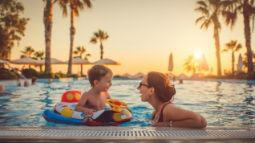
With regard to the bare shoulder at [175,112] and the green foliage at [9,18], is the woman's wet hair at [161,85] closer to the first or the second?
the bare shoulder at [175,112]

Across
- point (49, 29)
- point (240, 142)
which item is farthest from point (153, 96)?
point (49, 29)

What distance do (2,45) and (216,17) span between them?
2116 cm

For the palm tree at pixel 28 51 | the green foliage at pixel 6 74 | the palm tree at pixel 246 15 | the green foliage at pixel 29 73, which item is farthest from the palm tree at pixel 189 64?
the green foliage at pixel 6 74

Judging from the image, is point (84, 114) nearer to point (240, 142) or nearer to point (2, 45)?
point (240, 142)

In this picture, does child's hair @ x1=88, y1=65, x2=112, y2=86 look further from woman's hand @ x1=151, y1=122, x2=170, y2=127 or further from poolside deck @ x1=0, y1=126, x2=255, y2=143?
poolside deck @ x1=0, y1=126, x2=255, y2=143

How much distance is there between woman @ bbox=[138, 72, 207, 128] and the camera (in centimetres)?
416

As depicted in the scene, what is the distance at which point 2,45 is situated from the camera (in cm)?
3347

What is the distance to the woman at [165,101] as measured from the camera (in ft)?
13.6

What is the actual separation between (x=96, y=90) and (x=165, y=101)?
174cm

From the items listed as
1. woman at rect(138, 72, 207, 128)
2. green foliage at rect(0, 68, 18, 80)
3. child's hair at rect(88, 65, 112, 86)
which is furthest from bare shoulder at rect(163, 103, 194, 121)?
green foliage at rect(0, 68, 18, 80)

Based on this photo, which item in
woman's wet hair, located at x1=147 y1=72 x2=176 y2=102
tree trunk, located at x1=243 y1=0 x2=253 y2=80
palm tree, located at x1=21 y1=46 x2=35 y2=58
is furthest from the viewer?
palm tree, located at x1=21 y1=46 x2=35 y2=58

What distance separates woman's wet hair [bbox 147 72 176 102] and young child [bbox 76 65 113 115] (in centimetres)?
139

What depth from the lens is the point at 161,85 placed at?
13.6 feet

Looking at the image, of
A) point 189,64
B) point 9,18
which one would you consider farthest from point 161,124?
point 189,64
